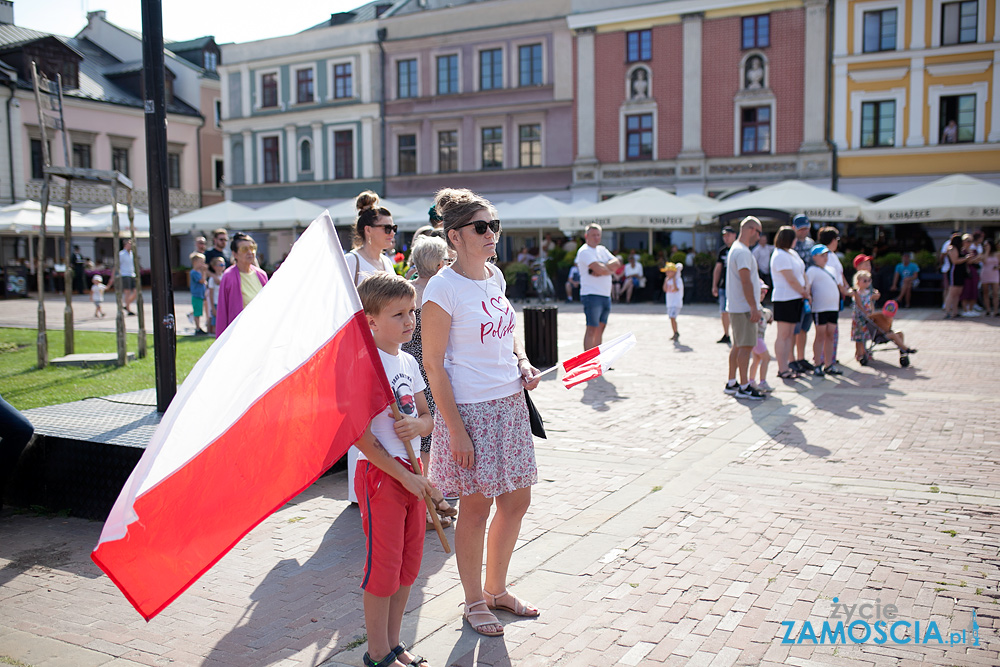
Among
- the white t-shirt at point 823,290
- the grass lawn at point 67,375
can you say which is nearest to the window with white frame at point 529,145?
the grass lawn at point 67,375

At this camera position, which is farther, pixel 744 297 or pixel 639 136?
pixel 639 136

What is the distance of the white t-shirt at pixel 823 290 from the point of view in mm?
10070

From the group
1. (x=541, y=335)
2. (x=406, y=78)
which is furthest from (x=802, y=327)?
(x=406, y=78)

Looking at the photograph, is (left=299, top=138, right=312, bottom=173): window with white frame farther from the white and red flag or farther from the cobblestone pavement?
the white and red flag

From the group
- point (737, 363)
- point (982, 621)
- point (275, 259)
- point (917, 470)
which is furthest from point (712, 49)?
point (982, 621)

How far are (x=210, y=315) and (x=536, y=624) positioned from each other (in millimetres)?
13229

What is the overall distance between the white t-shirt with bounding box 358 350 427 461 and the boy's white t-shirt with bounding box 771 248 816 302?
685 cm

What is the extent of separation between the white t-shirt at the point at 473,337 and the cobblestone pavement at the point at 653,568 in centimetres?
107

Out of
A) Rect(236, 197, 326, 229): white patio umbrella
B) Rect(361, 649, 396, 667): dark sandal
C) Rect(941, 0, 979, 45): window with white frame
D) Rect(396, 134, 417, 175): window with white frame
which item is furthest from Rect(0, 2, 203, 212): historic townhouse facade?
Rect(361, 649, 396, 667): dark sandal

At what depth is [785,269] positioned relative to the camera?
932 centimetres

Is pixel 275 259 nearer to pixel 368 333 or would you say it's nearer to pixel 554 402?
pixel 554 402

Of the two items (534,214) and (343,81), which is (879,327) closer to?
(534,214)

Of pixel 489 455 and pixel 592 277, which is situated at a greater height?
pixel 592 277

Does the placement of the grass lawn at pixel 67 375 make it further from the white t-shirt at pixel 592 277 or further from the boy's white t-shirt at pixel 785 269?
the boy's white t-shirt at pixel 785 269
